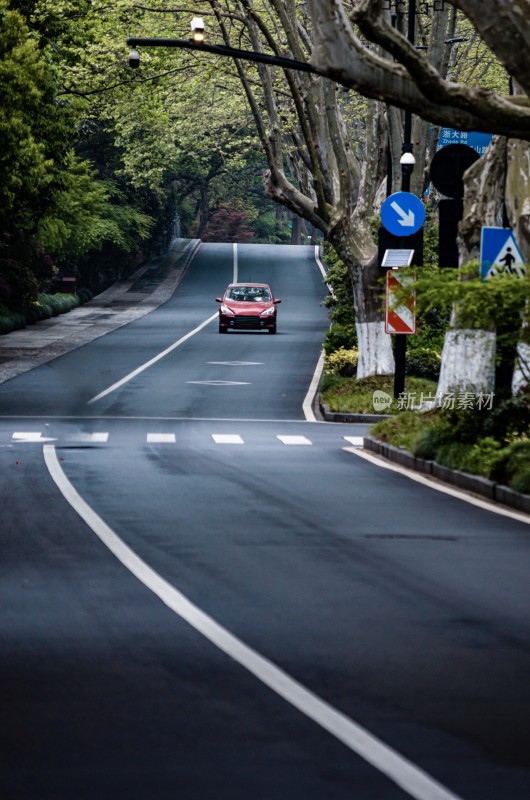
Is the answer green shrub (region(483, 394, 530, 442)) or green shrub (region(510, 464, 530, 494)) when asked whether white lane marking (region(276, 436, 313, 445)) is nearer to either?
green shrub (region(483, 394, 530, 442))

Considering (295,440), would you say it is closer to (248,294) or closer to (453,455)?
(453,455)

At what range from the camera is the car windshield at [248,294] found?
199 feet

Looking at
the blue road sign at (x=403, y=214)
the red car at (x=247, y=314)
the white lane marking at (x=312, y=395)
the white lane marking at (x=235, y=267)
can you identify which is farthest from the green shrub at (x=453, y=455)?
the white lane marking at (x=235, y=267)

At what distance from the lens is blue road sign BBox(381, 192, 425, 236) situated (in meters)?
31.0

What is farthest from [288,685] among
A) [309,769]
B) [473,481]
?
[473,481]

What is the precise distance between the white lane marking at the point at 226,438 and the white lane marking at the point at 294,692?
12.6m

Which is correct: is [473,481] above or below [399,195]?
below

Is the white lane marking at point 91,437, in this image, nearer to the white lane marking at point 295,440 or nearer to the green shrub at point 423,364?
the white lane marking at point 295,440

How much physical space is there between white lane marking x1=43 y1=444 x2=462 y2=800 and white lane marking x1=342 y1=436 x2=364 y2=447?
13.1 m

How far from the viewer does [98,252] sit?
88.3m

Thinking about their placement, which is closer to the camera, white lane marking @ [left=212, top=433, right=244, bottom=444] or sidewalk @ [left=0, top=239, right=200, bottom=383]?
white lane marking @ [left=212, top=433, right=244, bottom=444]

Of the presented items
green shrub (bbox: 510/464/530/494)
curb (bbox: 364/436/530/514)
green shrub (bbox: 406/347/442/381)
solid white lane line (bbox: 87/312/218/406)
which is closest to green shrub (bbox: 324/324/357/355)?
green shrub (bbox: 406/347/442/381)

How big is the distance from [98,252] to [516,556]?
3004 inches

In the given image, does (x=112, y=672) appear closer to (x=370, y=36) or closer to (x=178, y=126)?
(x=370, y=36)
